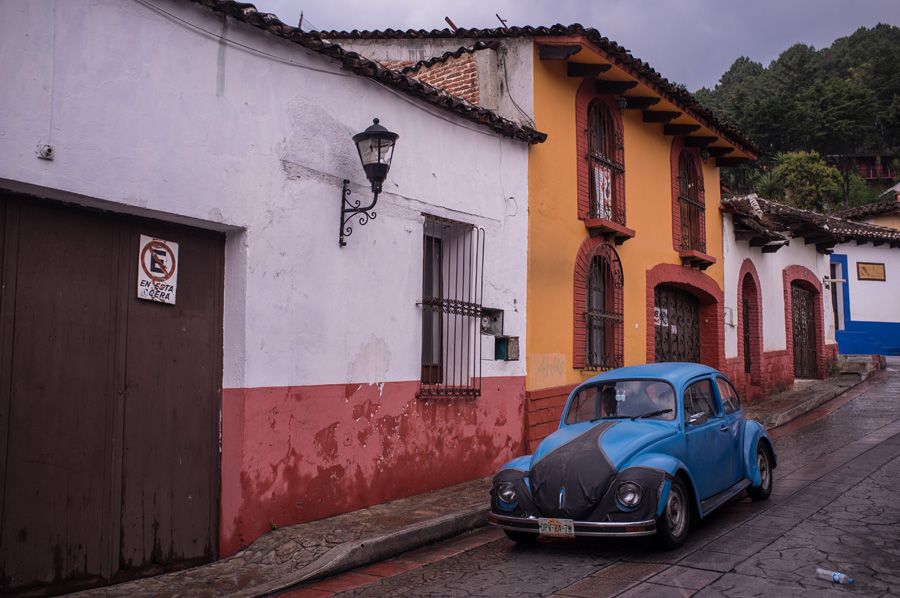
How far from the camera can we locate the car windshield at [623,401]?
255 inches

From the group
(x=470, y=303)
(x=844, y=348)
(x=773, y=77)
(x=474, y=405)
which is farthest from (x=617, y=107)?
(x=773, y=77)

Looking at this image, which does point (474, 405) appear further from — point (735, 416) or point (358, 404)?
point (735, 416)

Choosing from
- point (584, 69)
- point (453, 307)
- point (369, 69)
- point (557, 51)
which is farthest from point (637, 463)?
point (584, 69)

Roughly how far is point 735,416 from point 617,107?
651cm

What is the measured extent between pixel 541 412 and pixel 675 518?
406 cm

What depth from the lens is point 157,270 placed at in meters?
5.62

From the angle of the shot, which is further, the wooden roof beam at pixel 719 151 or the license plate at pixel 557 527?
the wooden roof beam at pixel 719 151

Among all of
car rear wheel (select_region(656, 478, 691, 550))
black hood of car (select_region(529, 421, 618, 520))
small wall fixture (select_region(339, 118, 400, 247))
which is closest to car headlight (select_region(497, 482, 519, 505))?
black hood of car (select_region(529, 421, 618, 520))

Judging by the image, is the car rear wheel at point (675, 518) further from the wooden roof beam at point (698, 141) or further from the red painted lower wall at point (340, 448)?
the wooden roof beam at point (698, 141)

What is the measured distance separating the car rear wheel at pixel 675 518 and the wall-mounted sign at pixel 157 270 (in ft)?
14.1

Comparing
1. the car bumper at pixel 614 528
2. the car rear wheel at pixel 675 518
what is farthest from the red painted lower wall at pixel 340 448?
the car rear wheel at pixel 675 518

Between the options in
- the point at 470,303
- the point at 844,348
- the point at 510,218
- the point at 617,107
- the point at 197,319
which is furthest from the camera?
the point at 844,348

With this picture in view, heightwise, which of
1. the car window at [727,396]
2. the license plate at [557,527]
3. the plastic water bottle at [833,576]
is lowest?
the plastic water bottle at [833,576]

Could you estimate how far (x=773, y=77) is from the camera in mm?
55188
